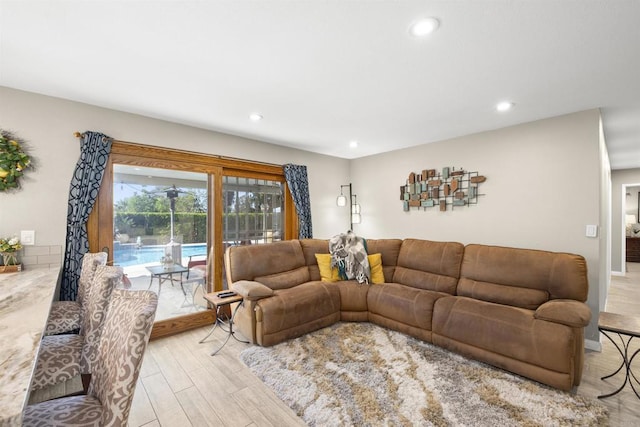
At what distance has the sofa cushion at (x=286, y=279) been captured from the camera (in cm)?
349

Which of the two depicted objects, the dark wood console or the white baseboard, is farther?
the dark wood console

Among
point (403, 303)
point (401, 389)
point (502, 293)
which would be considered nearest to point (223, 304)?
point (401, 389)

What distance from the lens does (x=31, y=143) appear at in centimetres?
252

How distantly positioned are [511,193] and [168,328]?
445cm

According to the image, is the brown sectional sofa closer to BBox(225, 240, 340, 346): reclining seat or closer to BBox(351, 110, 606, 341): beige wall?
BBox(225, 240, 340, 346): reclining seat

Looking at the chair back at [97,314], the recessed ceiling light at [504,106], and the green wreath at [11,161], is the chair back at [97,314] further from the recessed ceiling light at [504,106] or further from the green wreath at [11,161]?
the recessed ceiling light at [504,106]

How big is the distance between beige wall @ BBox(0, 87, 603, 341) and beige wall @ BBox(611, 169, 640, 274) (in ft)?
16.1

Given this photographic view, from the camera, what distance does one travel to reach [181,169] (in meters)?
3.45

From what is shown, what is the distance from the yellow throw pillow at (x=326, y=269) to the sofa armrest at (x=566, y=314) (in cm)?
221

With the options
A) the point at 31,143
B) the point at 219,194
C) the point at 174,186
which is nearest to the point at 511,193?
the point at 219,194

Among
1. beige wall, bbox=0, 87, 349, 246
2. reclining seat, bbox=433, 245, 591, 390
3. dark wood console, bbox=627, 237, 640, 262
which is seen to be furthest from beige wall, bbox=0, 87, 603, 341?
dark wood console, bbox=627, 237, 640, 262

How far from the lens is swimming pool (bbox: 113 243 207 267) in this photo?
307 cm

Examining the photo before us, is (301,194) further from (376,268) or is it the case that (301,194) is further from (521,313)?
(521,313)

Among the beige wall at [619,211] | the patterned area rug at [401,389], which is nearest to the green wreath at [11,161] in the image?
the patterned area rug at [401,389]
